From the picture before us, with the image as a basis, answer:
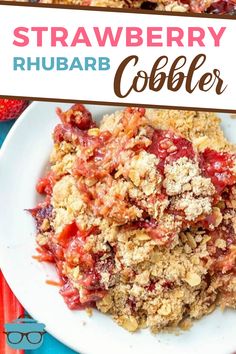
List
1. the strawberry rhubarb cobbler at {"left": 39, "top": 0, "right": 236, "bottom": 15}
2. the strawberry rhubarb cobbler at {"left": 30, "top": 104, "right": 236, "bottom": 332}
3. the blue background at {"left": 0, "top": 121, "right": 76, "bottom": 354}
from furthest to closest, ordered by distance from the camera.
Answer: the blue background at {"left": 0, "top": 121, "right": 76, "bottom": 354}
the strawberry rhubarb cobbler at {"left": 39, "top": 0, "right": 236, "bottom": 15}
the strawberry rhubarb cobbler at {"left": 30, "top": 104, "right": 236, "bottom": 332}

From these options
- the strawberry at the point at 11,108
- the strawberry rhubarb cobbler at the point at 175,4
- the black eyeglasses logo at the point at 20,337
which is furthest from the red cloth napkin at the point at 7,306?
the strawberry rhubarb cobbler at the point at 175,4

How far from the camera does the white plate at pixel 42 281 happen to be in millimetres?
1264

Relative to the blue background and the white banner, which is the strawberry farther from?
the blue background

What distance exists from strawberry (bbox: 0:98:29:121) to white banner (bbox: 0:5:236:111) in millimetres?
73

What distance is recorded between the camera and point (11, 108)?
1.32 m

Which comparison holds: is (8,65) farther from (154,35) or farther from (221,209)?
(221,209)

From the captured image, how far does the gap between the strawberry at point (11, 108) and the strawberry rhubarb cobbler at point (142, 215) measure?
0.10 m

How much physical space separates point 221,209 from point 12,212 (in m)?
0.40

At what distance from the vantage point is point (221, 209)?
1.20m

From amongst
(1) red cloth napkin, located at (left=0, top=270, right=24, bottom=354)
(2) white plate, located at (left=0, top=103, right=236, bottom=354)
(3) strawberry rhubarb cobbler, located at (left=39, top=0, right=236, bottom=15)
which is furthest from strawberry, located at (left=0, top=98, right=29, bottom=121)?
(1) red cloth napkin, located at (left=0, top=270, right=24, bottom=354)

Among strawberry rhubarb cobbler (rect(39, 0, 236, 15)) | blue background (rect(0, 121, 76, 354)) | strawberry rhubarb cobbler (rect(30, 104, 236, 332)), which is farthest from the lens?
blue background (rect(0, 121, 76, 354))

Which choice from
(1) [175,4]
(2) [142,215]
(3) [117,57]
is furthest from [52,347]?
(1) [175,4]

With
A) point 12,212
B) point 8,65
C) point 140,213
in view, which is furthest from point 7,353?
point 8,65

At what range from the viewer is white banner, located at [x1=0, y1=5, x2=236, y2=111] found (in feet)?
3.89
